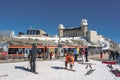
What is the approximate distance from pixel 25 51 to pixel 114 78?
69.0 feet

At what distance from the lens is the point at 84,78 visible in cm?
1330

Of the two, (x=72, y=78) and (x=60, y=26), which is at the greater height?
(x=60, y=26)

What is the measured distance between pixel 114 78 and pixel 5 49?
1695cm

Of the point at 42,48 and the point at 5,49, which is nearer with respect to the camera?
the point at 5,49

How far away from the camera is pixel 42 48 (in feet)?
113

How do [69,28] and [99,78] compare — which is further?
[69,28]

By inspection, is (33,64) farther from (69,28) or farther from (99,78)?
(69,28)

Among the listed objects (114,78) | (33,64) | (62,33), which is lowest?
(114,78)

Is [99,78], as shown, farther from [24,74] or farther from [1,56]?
[1,56]

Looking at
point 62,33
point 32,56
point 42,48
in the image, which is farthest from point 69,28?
point 32,56

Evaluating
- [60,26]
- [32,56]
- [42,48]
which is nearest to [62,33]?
[60,26]

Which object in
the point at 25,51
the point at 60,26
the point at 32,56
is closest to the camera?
the point at 32,56

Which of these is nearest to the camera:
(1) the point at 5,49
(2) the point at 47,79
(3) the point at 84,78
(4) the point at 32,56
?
(2) the point at 47,79

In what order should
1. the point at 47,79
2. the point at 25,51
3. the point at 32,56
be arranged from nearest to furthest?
the point at 47,79, the point at 32,56, the point at 25,51
